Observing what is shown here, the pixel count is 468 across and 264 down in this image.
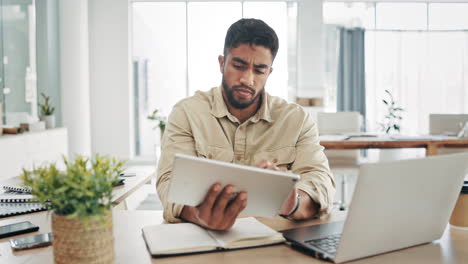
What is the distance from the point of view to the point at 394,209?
92cm

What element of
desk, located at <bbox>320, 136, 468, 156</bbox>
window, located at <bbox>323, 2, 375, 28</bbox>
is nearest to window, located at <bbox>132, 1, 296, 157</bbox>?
window, located at <bbox>323, 2, 375, 28</bbox>

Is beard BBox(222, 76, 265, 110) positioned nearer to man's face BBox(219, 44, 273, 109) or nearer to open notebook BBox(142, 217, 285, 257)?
man's face BBox(219, 44, 273, 109)

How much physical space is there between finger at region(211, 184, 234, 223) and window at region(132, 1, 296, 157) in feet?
18.6

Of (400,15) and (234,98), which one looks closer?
(234,98)

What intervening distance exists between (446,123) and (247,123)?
3.63m

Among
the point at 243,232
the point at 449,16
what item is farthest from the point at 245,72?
the point at 449,16

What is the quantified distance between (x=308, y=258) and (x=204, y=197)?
0.84 feet

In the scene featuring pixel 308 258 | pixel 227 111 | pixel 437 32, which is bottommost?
pixel 308 258

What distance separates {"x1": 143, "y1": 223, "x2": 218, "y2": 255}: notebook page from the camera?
0.96 meters

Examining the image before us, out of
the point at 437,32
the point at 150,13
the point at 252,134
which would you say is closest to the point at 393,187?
the point at 252,134

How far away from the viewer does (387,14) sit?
679 cm

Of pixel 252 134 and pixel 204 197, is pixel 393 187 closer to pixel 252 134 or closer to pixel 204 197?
pixel 204 197

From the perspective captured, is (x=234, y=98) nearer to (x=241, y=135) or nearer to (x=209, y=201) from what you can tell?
(x=241, y=135)

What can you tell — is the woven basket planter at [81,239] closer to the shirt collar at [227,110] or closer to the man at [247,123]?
the man at [247,123]
